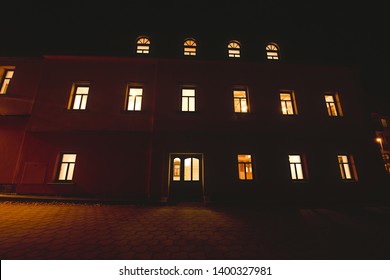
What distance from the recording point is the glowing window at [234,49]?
985 cm

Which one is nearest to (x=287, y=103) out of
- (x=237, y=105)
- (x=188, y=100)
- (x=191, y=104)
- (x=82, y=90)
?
(x=237, y=105)

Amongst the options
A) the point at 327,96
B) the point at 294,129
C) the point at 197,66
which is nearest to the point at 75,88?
the point at 197,66

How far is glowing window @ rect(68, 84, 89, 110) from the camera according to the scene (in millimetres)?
8820

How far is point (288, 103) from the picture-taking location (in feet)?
30.9

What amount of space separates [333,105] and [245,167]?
6.86 meters

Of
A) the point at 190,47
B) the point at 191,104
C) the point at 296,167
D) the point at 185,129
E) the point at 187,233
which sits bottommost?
the point at 187,233

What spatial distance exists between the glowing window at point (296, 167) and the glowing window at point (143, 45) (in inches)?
410

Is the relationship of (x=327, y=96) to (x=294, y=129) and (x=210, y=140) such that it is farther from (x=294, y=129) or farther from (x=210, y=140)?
(x=210, y=140)

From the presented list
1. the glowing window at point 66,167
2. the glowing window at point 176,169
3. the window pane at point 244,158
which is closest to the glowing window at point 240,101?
the window pane at point 244,158

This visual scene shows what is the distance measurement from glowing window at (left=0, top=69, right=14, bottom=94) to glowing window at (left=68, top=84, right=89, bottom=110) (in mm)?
4106

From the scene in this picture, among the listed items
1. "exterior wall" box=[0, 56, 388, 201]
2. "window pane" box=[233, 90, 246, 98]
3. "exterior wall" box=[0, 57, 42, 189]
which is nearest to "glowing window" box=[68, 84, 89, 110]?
"exterior wall" box=[0, 56, 388, 201]

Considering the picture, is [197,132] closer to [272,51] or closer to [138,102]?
[138,102]

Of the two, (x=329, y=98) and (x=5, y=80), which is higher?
(x=5, y=80)
